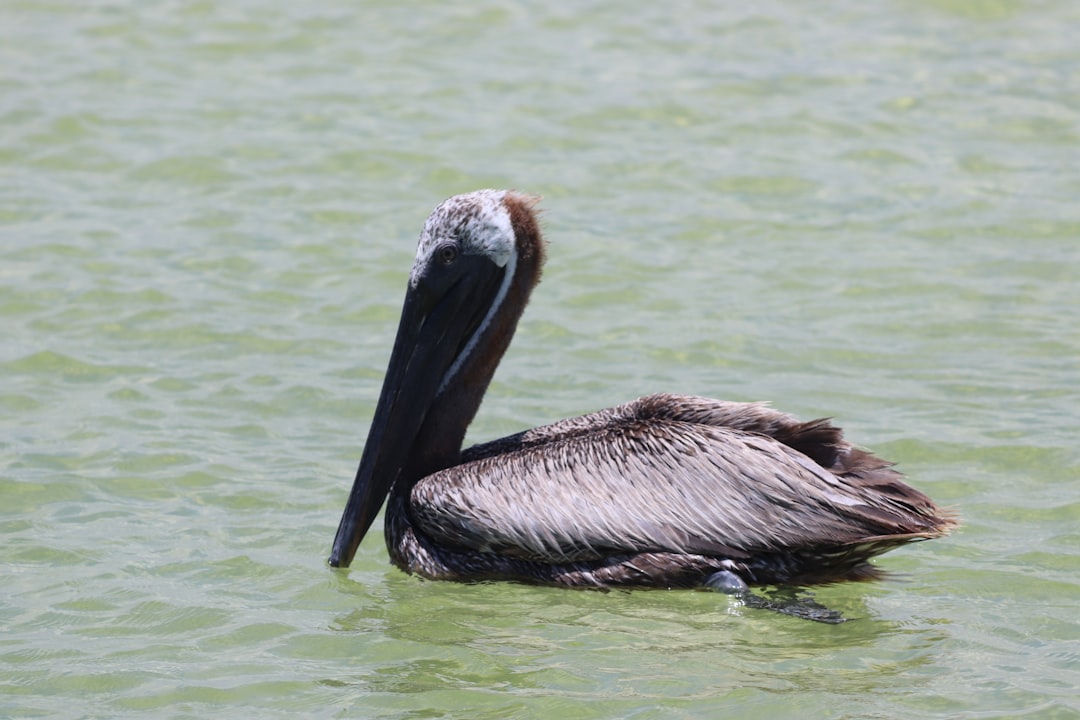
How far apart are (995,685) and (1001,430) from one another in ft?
7.44

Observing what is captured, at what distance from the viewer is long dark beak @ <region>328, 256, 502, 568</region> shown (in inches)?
237

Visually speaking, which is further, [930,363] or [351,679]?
[930,363]

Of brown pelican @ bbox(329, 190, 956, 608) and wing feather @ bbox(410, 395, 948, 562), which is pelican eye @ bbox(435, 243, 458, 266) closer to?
brown pelican @ bbox(329, 190, 956, 608)

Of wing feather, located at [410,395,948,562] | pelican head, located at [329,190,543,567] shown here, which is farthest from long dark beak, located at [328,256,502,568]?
wing feather, located at [410,395,948,562]

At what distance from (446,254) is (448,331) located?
30cm

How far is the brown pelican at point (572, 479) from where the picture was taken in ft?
17.5

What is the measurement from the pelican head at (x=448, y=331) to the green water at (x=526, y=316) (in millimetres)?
395

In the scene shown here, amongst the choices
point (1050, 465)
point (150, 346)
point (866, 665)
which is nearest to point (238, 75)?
point (150, 346)

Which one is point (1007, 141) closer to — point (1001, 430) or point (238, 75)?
point (1001, 430)

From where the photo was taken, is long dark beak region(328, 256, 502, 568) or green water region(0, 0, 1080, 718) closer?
green water region(0, 0, 1080, 718)

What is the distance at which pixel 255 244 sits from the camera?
29.7 feet

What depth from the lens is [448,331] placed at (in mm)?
6098

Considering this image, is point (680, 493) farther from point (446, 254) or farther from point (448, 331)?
point (446, 254)

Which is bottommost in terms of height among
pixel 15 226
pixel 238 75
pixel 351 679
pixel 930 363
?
pixel 351 679
